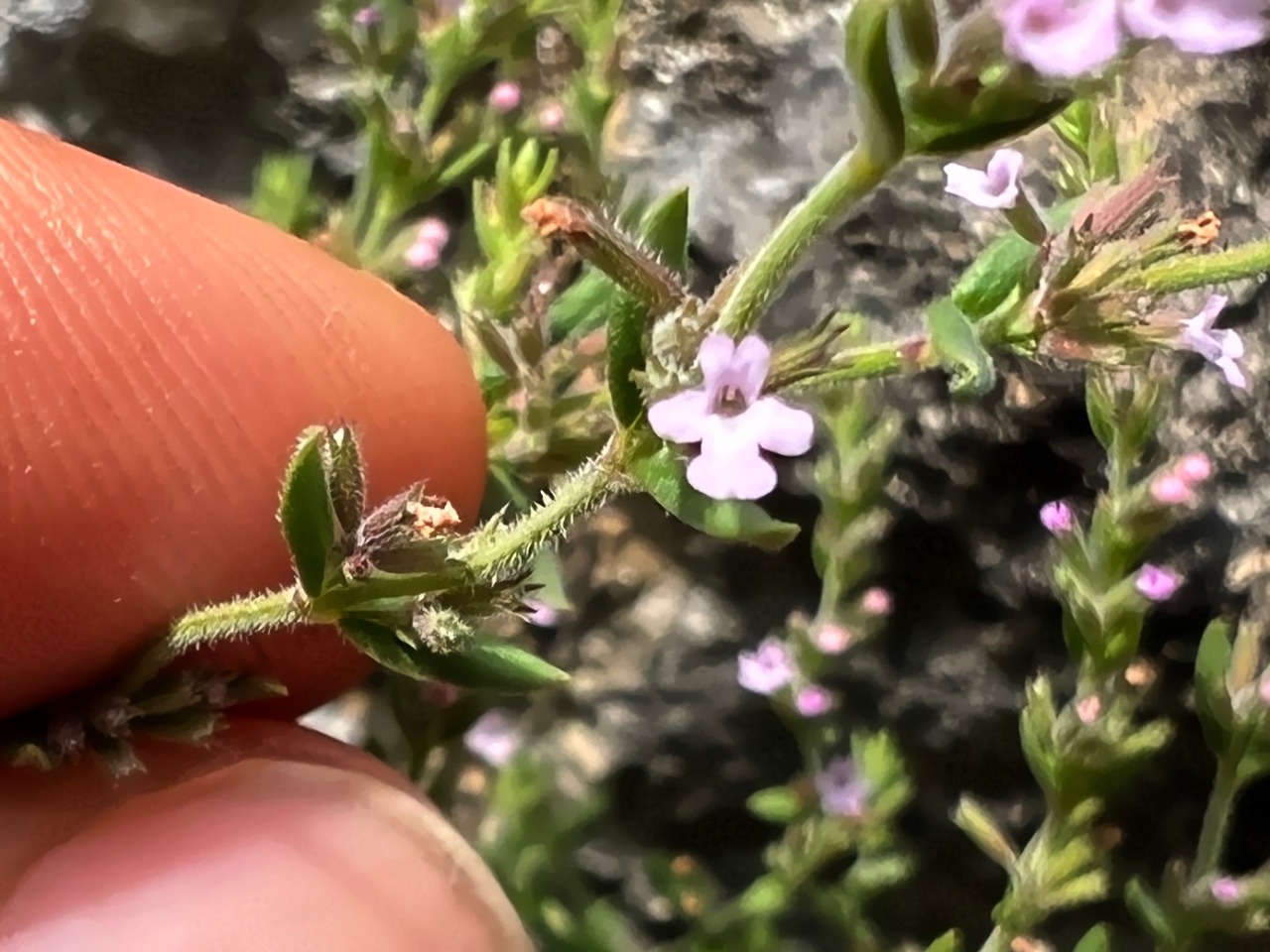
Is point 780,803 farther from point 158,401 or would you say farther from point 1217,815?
point 158,401

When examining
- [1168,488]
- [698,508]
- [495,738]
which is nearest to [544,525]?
[698,508]

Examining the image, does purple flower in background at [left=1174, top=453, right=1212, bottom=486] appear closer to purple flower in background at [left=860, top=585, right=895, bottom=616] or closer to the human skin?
purple flower in background at [left=860, top=585, right=895, bottom=616]

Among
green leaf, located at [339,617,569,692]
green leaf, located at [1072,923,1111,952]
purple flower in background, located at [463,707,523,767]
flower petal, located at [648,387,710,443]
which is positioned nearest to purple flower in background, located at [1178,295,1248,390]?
flower petal, located at [648,387,710,443]

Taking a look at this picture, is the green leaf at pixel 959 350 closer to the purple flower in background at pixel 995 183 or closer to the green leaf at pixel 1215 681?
the purple flower in background at pixel 995 183

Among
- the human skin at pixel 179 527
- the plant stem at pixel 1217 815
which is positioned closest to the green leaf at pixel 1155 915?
the plant stem at pixel 1217 815

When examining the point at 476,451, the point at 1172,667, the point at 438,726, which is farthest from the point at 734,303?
the point at 1172,667
